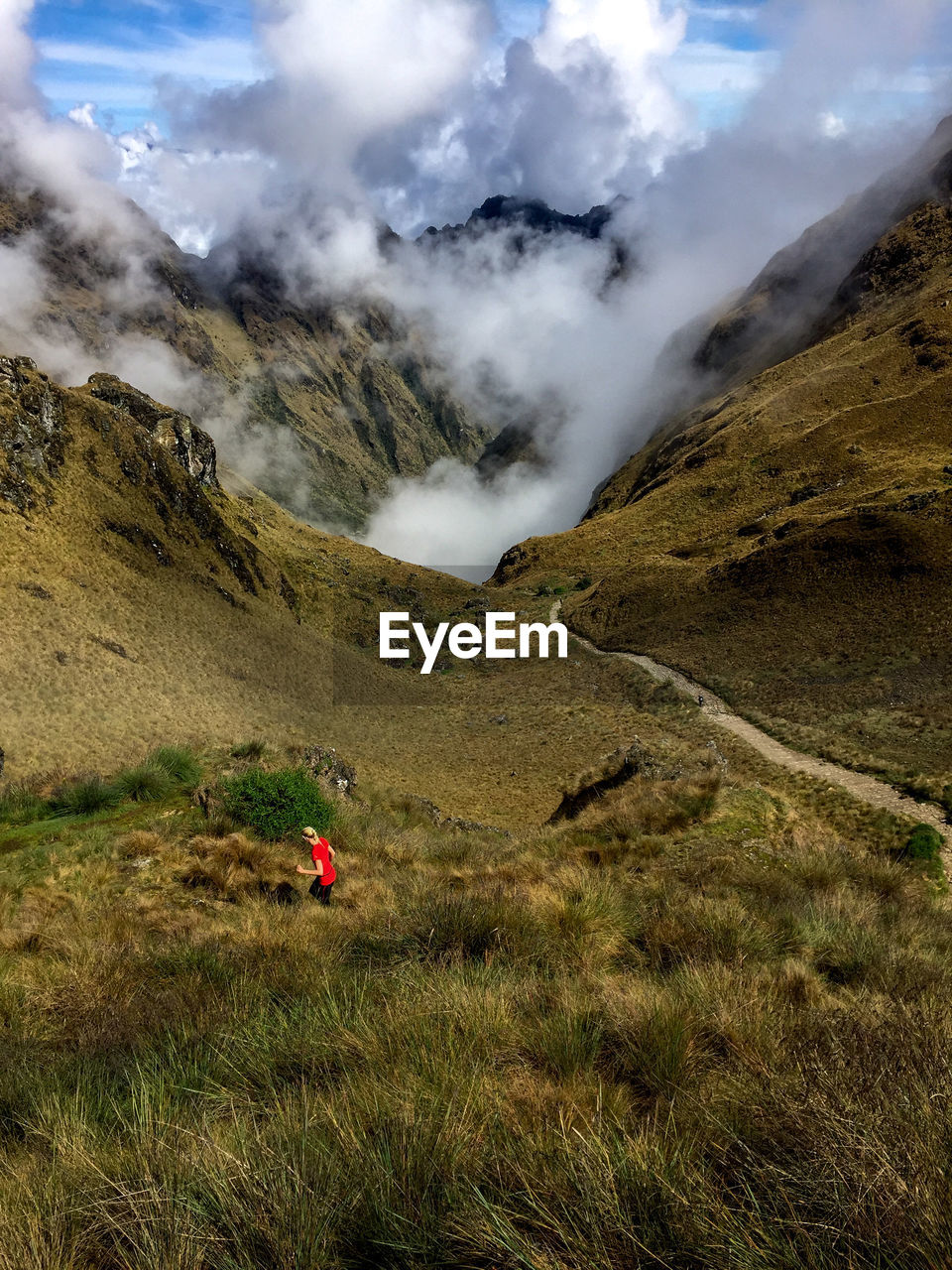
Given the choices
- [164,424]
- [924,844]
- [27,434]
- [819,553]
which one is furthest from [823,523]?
[164,424]

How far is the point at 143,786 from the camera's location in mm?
11750

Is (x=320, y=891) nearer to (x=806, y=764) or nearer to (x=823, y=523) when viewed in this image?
(x=806, y=764)

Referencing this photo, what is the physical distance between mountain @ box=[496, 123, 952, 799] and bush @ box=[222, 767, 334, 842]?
15079 mm

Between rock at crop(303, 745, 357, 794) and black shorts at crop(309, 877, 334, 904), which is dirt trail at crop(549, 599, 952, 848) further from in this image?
rock at crop(303, 745, 357, 794)

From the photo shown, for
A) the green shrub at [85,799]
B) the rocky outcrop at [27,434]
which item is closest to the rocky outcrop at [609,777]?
the green shrub at [85,799]

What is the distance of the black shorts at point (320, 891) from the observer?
23.7ft

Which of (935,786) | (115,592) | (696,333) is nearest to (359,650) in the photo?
(115,592)

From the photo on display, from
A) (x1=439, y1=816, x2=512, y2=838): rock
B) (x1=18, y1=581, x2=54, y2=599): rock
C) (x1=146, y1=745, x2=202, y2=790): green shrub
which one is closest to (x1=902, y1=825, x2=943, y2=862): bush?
(x1=439, y1=816, x2=512, y2=838): rock

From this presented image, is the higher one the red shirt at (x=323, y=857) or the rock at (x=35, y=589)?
the rock at (x=35, y=589)

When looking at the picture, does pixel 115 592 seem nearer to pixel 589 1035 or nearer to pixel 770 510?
pixel 589 1035

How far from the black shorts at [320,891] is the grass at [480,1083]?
19.9 inches

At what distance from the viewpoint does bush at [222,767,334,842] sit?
10062 millimetres

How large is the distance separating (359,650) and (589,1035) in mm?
46611

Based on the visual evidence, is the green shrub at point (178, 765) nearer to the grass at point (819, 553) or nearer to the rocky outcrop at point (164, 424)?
the grass at point (819, 553)
